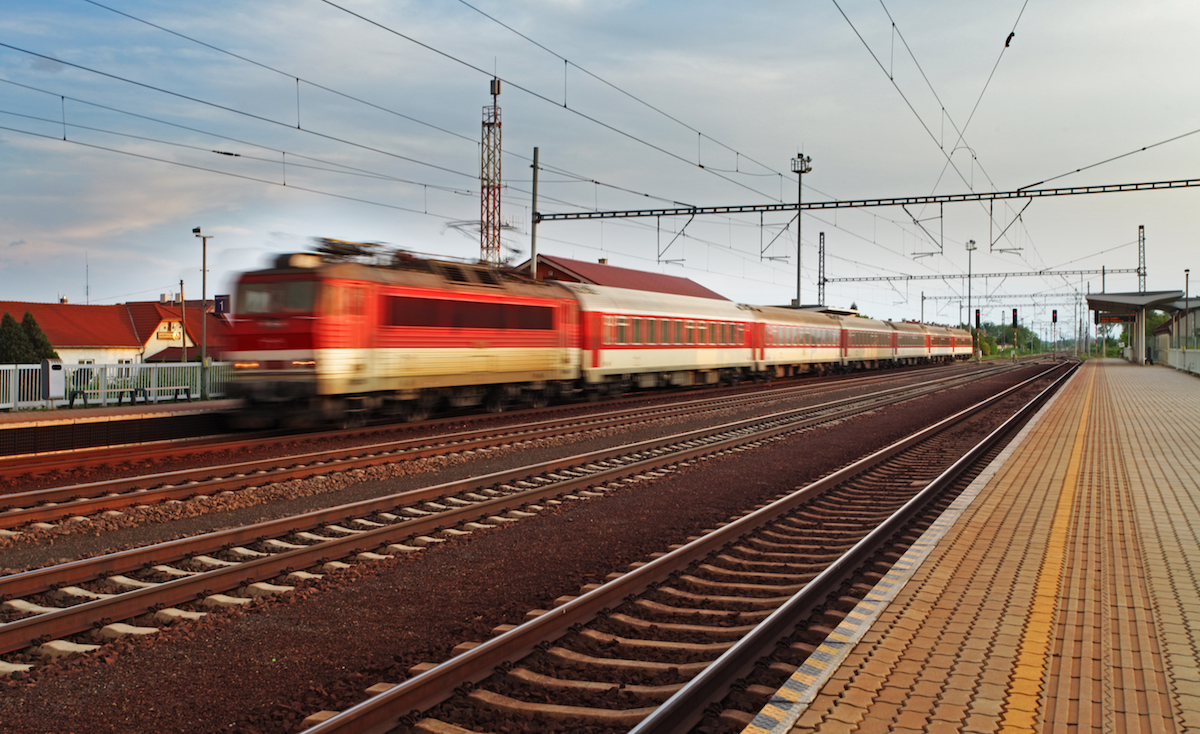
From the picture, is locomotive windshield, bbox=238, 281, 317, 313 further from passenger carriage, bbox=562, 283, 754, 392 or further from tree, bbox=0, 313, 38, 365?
tree, bbox=0, 313, 38, 365

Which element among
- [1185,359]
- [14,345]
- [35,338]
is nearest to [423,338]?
[14,345]

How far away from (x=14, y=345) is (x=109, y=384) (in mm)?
27913

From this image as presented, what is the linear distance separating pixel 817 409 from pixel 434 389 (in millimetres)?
10540

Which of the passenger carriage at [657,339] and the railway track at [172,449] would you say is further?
the passenger carriage at [657,339]

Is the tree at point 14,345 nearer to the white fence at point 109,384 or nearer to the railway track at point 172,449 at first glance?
the white fence at point 109,384

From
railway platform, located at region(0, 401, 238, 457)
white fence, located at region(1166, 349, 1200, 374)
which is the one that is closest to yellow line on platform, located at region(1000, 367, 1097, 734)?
railway platform, located at region(0, 401, 238, 457)

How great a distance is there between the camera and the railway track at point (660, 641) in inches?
159

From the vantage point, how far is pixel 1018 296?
257 feet

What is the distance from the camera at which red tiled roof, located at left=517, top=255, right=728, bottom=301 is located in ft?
169

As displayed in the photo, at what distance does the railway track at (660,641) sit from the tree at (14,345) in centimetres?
4725

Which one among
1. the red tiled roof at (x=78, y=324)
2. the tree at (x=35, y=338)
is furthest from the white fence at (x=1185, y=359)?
the red tiled roof at (x=78, y=324)

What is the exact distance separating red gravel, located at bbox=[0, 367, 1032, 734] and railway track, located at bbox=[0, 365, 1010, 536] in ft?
13.2

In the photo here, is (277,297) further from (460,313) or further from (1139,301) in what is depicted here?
(1139,301)

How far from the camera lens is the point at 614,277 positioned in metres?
56.9
